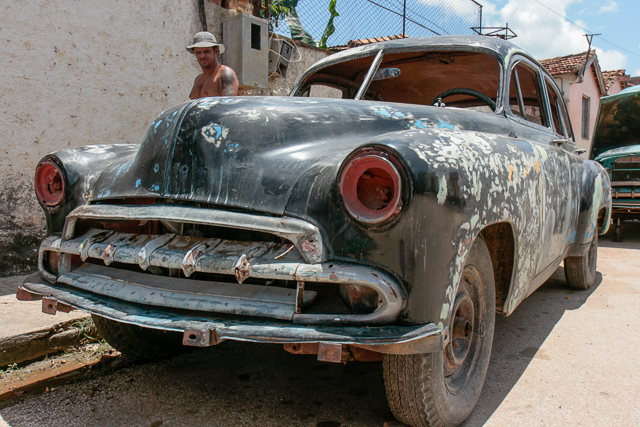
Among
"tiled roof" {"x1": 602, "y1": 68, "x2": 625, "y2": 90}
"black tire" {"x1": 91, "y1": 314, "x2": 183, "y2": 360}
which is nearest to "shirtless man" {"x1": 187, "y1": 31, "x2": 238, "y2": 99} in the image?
"black tire" {"x1": 91, "y1": 314, "x2": 183, "y2": 360}

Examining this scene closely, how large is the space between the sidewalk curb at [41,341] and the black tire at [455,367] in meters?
1.99

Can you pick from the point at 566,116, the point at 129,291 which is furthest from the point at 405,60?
the point at 129,291

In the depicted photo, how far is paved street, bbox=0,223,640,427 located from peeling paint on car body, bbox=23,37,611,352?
1.31 feet

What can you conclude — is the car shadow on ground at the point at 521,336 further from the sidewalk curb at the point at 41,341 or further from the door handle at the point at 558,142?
the sidewalk curb at the point at 41,341

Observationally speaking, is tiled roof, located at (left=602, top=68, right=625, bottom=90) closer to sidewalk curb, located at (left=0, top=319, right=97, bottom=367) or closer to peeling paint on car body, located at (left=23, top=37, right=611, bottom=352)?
peeling paint on car body, located at (left=23, top=37, right=611, bottom=352)

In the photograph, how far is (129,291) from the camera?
1.79m

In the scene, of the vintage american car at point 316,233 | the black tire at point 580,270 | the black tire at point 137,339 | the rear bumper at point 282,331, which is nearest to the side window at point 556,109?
the black tire at point 580,270

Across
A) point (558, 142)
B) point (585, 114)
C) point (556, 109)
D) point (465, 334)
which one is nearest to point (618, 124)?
point (556, 109)

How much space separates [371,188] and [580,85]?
21715 millimetres

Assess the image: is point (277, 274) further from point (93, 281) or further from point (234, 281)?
point (93, 281)

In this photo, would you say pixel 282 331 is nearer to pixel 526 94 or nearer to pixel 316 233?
pixel 316 233

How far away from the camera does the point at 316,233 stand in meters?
1.52

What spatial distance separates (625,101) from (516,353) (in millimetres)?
6746

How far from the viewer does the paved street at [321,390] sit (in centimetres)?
196
